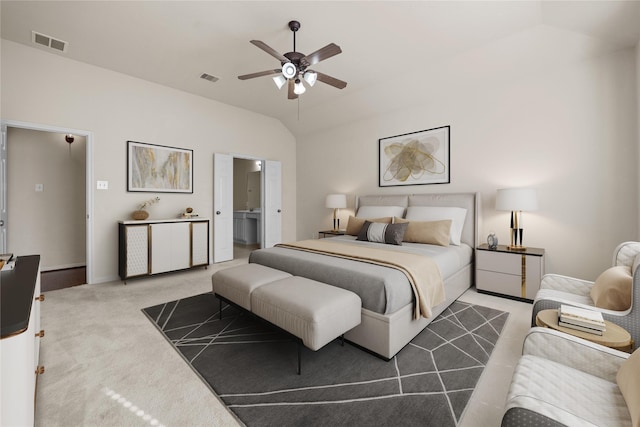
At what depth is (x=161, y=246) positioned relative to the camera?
4.12 metres

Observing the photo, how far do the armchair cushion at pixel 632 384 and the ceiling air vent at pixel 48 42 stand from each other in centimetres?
539

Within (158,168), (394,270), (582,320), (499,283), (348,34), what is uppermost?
(348,34)

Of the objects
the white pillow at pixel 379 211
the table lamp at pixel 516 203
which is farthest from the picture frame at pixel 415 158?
the table lamp at pixel 516 203

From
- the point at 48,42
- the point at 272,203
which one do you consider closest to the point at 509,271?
the point at 272,203

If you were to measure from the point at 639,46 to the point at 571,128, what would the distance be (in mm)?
844

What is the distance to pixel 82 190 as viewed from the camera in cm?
497

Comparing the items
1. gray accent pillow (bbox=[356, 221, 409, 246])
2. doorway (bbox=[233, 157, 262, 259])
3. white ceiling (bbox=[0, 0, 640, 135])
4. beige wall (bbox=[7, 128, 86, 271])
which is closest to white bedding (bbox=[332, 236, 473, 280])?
gray accent pillow (bbox=[356, 221, 409, 246])

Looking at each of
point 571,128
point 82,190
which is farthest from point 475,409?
point 82,190

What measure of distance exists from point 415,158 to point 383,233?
5.27 feet

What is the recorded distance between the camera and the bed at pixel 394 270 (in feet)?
6.68

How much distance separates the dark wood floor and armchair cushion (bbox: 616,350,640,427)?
5218mm

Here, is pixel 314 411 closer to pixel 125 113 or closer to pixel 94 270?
pixel 94 270

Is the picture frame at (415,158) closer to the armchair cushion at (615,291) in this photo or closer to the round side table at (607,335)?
the armchair cushion at (615,291)

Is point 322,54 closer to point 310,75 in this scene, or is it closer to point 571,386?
point 310,75
